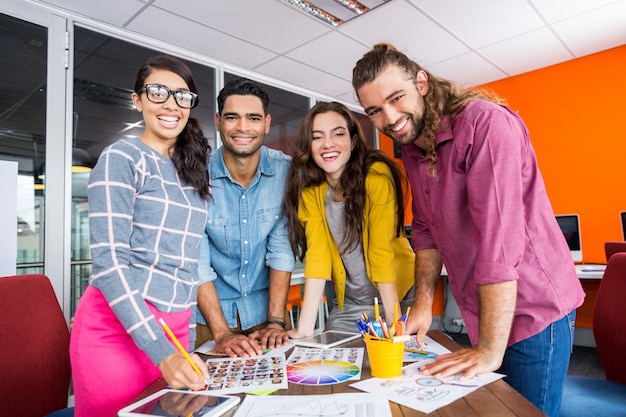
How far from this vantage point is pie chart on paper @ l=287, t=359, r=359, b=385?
976mm

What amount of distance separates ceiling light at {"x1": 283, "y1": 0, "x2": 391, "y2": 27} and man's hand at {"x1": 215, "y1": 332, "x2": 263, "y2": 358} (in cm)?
258

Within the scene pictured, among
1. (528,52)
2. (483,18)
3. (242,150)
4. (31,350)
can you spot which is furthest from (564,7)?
(31,350)

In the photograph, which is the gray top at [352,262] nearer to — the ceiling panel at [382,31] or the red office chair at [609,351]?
the red office chair at [609,351]

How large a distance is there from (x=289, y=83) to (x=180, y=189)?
12.3ft

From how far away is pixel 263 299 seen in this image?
1.73 metres

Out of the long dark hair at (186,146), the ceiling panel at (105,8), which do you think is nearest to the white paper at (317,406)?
the long dark hair at (186,146)

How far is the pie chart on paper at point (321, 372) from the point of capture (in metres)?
0.98

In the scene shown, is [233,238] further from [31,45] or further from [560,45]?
[560,45]

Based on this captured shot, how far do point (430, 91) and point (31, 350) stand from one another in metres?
1.61

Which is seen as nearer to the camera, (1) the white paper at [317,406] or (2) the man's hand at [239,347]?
(1) the white paper at [317,406]

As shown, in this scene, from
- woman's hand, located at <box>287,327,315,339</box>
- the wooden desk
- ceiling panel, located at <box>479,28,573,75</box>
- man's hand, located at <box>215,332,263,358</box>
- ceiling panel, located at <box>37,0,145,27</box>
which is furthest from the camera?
ceiling panel, located at <box>479,28,573,75</box>

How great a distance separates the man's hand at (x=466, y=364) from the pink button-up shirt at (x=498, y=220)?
0.16m

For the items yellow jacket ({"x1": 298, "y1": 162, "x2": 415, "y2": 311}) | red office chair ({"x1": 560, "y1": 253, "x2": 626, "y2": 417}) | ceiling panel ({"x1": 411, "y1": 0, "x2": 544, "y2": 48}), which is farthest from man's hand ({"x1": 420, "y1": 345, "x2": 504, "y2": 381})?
ceiling panel ({"x1": 411, "y1": 0, "x2": 544, "y2": 48})

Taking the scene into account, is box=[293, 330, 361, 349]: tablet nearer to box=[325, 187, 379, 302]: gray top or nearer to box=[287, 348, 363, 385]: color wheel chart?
box=[287, 348, 363, 385]: color wheel chart
